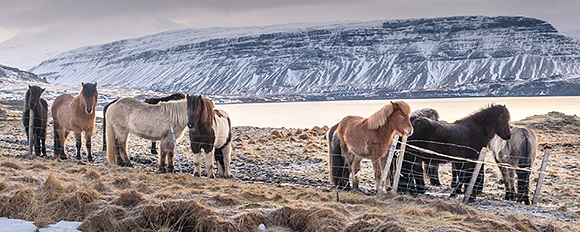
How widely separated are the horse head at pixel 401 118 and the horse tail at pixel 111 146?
7.10 m

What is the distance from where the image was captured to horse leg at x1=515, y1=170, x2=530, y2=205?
1128cm

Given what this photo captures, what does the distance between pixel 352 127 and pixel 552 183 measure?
6405 millimetres

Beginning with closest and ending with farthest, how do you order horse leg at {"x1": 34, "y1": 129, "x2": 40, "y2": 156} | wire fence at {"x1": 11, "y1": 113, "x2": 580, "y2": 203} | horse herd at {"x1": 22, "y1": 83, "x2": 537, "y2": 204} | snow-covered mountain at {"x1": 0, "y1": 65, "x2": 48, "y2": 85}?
wire fence at {"x1": 11, "y1": 113, "x2": 580, "y2": 203} → horse herd at {"x1": 22, "y1": 83, "x2": 537, "y2": 204} → horse leg at {"x1": 34, "y1": 129, "x2": 40, "y2": 156} → snow-covered mountain at {"x1": 0, "y1": 65, "x2": 48, "y2": 85}

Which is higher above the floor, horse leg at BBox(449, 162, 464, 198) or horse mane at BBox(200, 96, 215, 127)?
horse mane at BBox(200, 96, 215, 127)

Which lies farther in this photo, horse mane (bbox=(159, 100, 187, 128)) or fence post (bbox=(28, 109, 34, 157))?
fence post (bbox=(28, 109, 34, 157))

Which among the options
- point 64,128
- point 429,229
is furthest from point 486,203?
point 64,128

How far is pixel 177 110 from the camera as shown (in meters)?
12.6

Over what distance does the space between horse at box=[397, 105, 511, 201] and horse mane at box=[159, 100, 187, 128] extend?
17.5 ft

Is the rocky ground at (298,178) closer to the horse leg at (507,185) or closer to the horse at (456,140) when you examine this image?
the horse leg at (507,185)

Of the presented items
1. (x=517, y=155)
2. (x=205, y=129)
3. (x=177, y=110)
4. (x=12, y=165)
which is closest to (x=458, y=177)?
(x=517, y=155)

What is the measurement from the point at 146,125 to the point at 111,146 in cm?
128

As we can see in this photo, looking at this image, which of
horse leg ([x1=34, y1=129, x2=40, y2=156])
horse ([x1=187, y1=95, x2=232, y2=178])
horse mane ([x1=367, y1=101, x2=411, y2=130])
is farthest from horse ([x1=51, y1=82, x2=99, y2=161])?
horse mane ([x1=367, y1=101, x2=411, y2=130])

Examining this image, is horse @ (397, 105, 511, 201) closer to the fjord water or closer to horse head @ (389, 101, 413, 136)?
horse head @ (389, 101, 413, 136)

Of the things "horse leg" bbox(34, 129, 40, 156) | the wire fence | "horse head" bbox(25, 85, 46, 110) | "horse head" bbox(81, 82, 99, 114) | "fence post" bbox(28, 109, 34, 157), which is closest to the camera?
the wire fence
